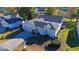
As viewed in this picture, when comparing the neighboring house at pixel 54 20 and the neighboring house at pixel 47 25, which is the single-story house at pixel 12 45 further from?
the neighboring house at pixel 54 20

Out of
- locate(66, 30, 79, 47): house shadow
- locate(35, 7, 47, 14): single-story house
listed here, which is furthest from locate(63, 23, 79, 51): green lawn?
locate(35, 7, 47, 14): single-story house

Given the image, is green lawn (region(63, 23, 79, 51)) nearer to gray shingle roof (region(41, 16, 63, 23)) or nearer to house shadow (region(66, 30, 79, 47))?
house shadow (region(66, 30, 79, 47))

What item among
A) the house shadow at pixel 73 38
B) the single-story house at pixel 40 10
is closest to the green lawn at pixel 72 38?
the house shadow at pixel 73 38

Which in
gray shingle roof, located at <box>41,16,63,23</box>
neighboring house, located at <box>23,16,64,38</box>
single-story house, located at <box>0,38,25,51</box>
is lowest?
single-story house, located at <box>0,38,25,51</box>

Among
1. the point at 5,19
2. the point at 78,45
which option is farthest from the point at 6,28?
the point at 78,45

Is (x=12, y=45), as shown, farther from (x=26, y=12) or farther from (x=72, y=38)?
(x=72, y=38)

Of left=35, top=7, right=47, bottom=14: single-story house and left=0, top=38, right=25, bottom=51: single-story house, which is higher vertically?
left=35, top=7, right=47, bottom=14: single-story house

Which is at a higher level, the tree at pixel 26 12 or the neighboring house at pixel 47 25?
the tree at pixel 26 12
